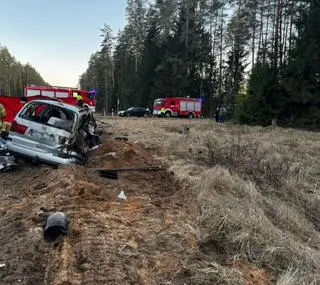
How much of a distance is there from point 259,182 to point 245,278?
5.86 m

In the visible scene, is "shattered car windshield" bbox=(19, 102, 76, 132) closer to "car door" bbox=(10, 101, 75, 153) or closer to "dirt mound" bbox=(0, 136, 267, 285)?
"car door" bbox=(10, 101, 75, 153)

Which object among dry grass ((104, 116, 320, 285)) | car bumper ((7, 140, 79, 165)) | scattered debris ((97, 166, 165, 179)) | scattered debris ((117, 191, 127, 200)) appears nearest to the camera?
dry grass ((104, 116, 320, 285))

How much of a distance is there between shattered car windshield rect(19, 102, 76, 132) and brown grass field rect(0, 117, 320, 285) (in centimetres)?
107

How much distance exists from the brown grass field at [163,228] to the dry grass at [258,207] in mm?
21

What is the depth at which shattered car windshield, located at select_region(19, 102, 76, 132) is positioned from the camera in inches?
403

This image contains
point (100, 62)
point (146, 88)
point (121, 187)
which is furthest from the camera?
point (100, 62)

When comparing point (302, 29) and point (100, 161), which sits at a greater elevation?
point (302, 29)

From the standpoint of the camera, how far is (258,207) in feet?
24.7

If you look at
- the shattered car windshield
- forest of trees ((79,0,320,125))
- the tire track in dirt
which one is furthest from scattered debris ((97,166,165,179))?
forest of trees ((79,0,320,125))

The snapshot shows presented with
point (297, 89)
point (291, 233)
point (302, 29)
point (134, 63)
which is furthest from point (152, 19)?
point (291, 233)

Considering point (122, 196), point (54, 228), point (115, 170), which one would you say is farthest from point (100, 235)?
point (115, 170)

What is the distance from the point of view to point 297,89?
30.0 metres

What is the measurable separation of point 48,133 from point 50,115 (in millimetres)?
636

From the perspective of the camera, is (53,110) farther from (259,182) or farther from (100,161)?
(259,182)
